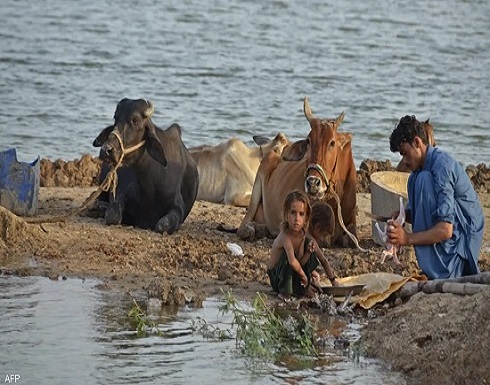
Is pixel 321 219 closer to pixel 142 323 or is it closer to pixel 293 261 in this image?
pixel 293 261

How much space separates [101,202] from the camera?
14.0 meters

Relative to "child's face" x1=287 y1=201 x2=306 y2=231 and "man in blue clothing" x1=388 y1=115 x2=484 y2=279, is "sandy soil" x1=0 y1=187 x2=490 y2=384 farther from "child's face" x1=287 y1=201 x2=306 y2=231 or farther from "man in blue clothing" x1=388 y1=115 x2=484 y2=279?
"child's face" x1=287 y1=201 x2=306 y2=231

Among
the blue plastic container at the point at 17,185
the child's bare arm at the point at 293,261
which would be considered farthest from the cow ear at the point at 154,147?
the child's bare arm at the point at 293,261

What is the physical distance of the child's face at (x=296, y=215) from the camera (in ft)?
35.5

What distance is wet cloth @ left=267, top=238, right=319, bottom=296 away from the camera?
427 inches

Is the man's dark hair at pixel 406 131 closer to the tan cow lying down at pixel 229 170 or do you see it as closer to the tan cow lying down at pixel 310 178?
the tan cow lying down at pixel 310 178

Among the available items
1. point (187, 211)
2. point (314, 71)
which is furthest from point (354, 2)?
point (187, 211)

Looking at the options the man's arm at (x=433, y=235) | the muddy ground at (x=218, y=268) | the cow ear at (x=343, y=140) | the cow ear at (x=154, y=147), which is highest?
the cow ear at (x=343, y=140)

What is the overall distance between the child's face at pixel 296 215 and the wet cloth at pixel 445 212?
826 mm

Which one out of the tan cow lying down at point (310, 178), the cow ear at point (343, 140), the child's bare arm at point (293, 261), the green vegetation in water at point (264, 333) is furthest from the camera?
the cow ear at point (343, 140)

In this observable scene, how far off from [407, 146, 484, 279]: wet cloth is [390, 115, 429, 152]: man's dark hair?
0.24 m

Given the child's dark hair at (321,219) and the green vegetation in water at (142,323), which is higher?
the child's dark hair at (321,219)

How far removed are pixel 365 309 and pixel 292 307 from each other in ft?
1.67

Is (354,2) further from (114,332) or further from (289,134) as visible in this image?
(114,332)
